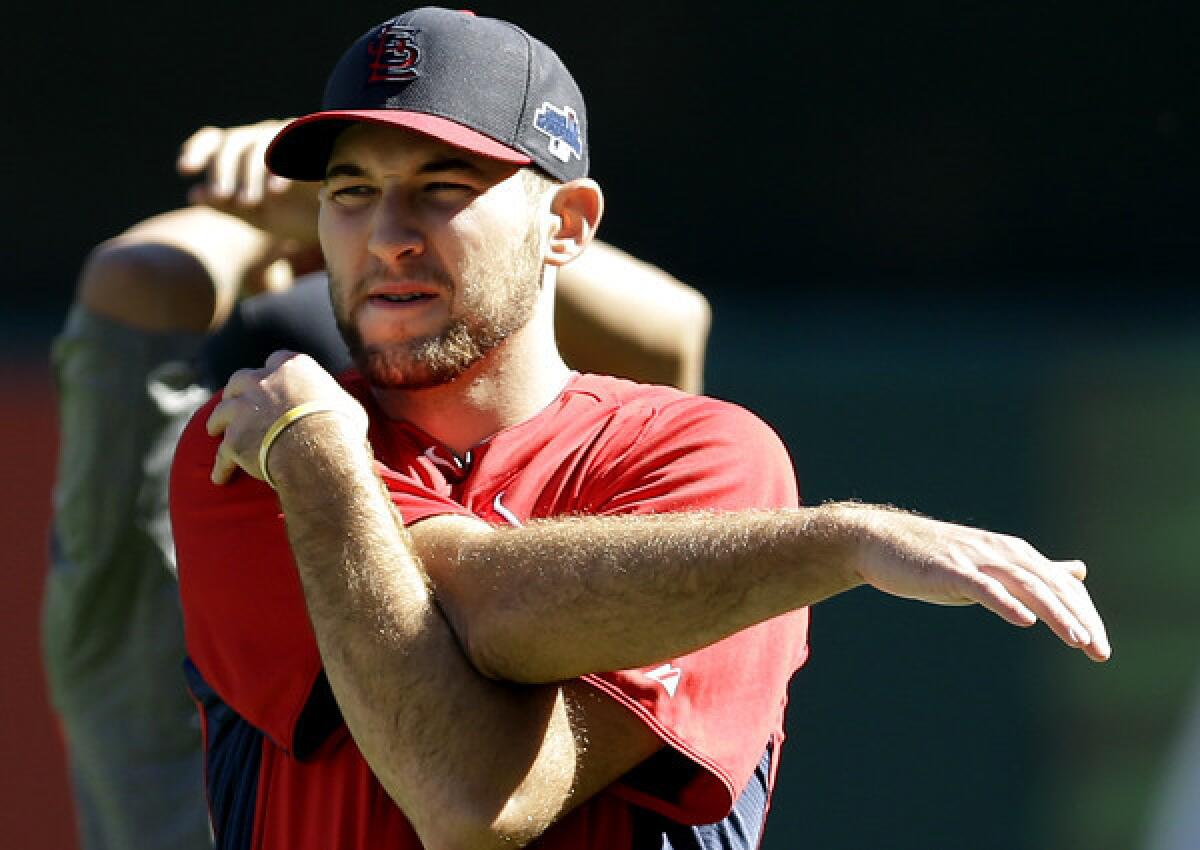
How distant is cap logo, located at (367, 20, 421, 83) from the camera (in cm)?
202

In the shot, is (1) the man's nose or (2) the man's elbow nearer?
(2) the man's elbow

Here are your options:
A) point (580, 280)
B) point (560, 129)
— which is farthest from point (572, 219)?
point (580, 280)

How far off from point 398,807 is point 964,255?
8.51 feet

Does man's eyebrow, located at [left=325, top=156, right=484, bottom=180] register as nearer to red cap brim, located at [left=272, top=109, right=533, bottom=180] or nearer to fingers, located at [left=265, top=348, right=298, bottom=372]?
red cap brim, located at [left=272, top=109, right=533, bottom=180]

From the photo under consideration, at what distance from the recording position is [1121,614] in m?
3.98

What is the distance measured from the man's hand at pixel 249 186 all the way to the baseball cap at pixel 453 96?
0.35 m

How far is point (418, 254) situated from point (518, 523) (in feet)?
0.98

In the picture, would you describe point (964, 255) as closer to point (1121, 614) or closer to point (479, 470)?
point (1121, 614)

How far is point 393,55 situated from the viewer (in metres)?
2.04

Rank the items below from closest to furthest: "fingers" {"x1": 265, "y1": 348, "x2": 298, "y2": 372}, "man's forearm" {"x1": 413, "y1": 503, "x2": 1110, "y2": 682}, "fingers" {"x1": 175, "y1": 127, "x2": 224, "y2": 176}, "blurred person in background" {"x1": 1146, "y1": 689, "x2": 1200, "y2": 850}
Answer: "man's forearm" {"x1": 413, "y1": 503, "x2": 1110, "y2": 682}, "fingers" {"x1": 265, "y1": 348, "x2": 298, "y2": 372}, "fingers" {"x1": 175, "y1": 127, "x2": 224, "y2": 176}, "blurred person in background" {"x1": 1146, "y1": 689, "x2": 1200, "y2": 850}

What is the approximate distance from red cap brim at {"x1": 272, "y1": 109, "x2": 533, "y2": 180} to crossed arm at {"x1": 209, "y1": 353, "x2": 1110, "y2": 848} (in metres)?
0.37

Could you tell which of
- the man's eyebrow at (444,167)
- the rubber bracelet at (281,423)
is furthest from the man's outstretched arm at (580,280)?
the rubber bracelet at (281,423)

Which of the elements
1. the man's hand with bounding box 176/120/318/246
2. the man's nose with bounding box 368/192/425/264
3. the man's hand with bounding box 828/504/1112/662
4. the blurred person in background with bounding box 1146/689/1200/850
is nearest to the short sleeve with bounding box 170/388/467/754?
the man's nose with bounding box 368/192/425/264

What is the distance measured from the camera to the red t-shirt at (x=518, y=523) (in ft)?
5.89
